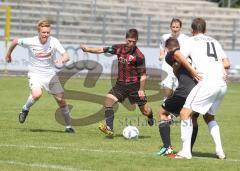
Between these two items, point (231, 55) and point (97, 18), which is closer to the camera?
point (231, 55)

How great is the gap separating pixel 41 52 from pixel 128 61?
1.90 m

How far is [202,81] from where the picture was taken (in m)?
10.6

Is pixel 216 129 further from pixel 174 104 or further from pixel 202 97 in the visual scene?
pixel 174 104

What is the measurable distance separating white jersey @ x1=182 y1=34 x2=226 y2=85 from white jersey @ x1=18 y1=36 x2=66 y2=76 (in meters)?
4.21

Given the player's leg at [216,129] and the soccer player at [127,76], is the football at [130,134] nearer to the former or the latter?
the soccer player at [127,76]

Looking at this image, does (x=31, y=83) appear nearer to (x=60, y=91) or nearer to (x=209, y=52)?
(x=60, y=91)

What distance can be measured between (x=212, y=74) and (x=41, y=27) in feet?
15.0

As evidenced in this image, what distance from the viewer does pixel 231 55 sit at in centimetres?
3544

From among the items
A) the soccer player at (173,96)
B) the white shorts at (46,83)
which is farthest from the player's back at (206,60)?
the white shorts at (46,83)

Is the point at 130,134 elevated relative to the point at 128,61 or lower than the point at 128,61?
lower

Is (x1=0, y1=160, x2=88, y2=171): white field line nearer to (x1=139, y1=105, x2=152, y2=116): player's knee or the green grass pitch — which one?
the green grass pitch

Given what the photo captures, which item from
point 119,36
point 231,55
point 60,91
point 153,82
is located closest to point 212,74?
point 60,91

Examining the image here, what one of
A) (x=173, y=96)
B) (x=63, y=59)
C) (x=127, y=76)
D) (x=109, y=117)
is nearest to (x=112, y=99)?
(x=109, y=117)

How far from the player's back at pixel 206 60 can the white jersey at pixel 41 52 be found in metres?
4.24
